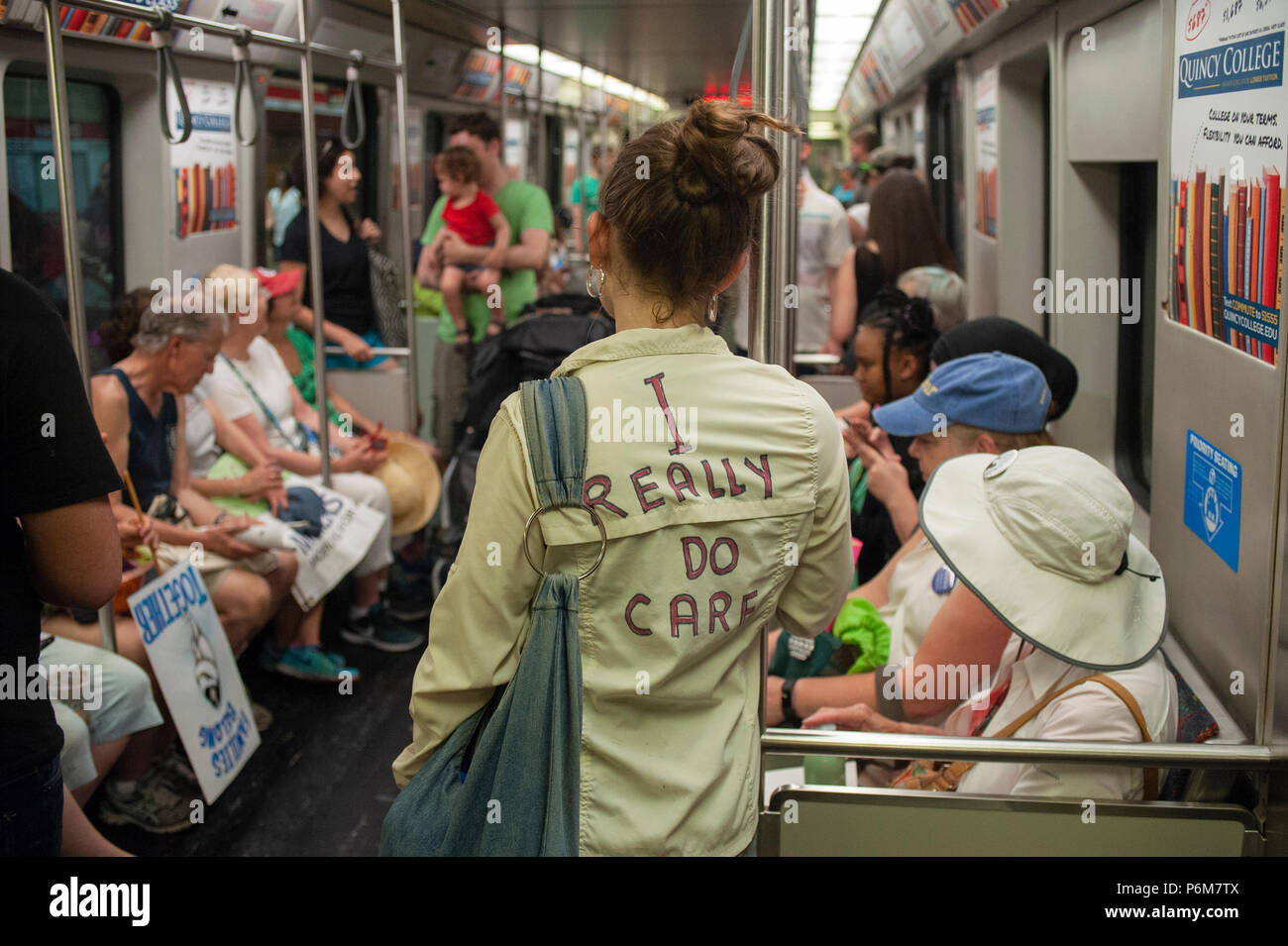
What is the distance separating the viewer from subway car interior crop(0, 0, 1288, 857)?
74.0 inches

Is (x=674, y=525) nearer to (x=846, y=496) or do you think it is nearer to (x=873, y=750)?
(x=846, y=496)

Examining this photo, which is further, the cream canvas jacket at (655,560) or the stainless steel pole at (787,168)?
the stainless steel pole at (787,168)

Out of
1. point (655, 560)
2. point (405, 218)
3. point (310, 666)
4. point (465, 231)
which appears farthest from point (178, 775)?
point (465, 231)

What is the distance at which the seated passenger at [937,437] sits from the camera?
253cm

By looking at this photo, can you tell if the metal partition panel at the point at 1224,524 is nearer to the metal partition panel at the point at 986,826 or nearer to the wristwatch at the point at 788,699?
the metal partition panel at the point at 986,826

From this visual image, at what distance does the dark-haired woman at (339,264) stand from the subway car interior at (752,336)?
0.08 ft

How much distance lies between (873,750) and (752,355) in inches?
26.1

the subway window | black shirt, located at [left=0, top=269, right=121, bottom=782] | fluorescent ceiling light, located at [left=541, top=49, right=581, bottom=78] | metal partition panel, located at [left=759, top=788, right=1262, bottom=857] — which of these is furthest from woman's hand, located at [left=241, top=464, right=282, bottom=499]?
fluorescent ceiling light, located at [left=541, top=49, right=581, bottom=78]

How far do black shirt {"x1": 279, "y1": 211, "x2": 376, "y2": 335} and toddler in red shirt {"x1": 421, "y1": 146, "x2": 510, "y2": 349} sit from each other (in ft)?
1.19

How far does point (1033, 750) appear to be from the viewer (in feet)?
6.06

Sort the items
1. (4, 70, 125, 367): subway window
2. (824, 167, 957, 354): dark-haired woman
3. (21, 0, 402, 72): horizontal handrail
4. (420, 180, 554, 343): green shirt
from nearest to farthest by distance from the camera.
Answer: (21, 0, 402, 72): horizontal handrail → (4, 70, 125, 367): subway window → (824, 167, 957, 354): dark-haired woman → (420, 180, 554, 343): green shirt

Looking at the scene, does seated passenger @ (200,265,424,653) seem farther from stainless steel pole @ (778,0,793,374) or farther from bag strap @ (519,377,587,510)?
bag strap @ (519,377,587,510)

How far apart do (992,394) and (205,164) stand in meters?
3.74

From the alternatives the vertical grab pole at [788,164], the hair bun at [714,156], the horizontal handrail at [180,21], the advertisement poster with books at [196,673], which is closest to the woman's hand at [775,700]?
the vertical grab pole at [788,164]
